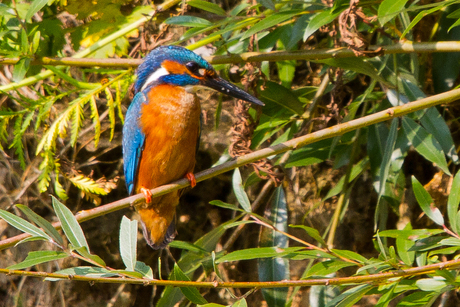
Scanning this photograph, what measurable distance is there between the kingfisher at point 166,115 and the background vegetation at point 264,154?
0.41 feet

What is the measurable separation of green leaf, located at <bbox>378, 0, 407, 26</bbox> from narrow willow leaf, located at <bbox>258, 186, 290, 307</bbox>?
3.27 feet

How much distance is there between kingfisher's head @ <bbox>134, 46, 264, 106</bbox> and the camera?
7.14 feet

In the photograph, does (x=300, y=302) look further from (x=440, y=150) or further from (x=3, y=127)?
(x=3, y=127)

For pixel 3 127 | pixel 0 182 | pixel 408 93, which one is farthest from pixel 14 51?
pixel 408 93

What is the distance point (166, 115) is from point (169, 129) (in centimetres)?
6

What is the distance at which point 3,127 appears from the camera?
248 centimetres

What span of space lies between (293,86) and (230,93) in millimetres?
1071

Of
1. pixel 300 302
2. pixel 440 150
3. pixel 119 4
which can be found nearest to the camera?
pixel 440 150

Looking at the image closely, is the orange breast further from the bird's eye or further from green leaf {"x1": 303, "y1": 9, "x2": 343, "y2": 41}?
green leaf {"x1": 303, "y1": 9, "x2": 343, "y2": 41}

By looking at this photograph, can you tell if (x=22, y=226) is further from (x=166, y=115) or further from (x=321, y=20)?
(x=321, y=20)

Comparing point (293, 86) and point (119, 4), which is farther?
point (293, 86)

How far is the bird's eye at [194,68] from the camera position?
7.20 feet

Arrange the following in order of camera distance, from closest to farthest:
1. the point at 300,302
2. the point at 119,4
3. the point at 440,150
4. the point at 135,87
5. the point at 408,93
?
the point at 440,150 → the point at 408,93 → the point at 135,87 → the point at 119,4 → the point at 300,302

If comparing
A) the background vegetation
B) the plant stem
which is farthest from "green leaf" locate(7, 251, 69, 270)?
the plant stem
